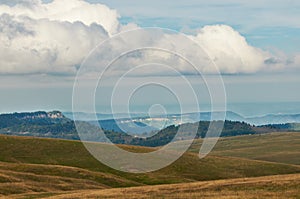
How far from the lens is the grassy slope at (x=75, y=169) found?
84.6 meters

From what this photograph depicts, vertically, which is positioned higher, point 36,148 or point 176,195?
point 36,148

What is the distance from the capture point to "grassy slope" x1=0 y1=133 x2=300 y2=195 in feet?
277

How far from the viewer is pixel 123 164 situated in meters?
124

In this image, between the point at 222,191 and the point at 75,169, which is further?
the point at 75,169

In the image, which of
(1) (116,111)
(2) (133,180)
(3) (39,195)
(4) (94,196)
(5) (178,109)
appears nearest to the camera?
(1) (116,111)

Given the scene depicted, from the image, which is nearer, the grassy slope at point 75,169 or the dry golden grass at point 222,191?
the dry golden grass at point 222,191

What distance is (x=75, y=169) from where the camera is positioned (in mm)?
102875

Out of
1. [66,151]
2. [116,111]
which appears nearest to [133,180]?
[66,151]

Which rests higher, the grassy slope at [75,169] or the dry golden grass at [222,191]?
the grassy slope at [75,169]

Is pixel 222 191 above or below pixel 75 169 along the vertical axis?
below

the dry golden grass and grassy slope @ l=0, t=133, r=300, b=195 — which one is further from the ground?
grassy slope @ l=0, t=133, r=300, b=195

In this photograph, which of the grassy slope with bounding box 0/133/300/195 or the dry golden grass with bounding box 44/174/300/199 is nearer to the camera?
the dry golden grass with bounding box 44/174/300/199

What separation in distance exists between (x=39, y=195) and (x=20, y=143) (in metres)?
81.2

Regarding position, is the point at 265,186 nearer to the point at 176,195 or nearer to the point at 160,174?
the point at 176,195
